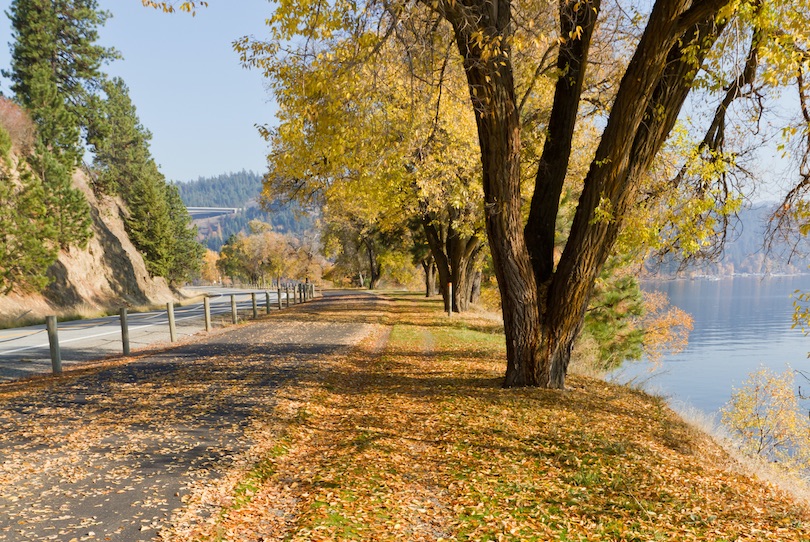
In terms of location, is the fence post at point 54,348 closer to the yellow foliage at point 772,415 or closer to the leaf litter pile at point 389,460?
the leaf litter pile at point 389,460

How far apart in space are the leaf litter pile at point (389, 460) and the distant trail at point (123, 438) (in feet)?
0.11

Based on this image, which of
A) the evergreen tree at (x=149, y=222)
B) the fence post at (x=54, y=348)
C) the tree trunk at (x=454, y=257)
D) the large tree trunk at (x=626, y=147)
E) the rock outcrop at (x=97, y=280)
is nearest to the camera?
the large tree trunk at (x=626, y=147)

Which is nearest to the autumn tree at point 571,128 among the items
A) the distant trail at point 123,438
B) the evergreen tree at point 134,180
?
the distant trail at point 123,438

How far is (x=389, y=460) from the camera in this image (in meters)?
5.43

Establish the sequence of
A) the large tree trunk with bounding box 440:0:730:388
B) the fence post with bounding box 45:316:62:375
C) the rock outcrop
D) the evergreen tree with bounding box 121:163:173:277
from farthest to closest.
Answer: the evergreen tree with bounding box 121:163:173:277
the rock outcrop
the fence post with bounding box 45:316:62:375
the large tree trunk with bounding box 440:0:730:388

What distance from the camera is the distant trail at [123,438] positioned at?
390 centimetres

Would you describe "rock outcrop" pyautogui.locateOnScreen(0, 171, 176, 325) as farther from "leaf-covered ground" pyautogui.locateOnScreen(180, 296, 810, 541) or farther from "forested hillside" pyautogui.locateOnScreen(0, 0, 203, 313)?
"leaf-covered ground" pyautogui.locateOnScreen(180, 296, 810, 541)

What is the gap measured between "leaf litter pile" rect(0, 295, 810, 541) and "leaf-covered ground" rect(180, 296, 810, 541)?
0.02 metres

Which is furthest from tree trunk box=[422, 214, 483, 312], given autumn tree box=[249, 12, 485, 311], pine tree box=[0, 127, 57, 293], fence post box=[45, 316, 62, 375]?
pine tree box=[0, 127, 57, 293]

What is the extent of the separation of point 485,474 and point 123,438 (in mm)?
3802

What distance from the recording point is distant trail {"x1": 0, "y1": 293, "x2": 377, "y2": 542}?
390 centimetres

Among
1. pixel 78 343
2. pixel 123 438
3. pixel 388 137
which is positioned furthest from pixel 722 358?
pixel 123 438

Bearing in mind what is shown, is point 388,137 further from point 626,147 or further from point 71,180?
point 71,180

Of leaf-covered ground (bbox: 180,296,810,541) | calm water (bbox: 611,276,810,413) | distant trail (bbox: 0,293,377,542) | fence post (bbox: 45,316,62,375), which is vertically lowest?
calm water (bbox: 611,276,810,413)
